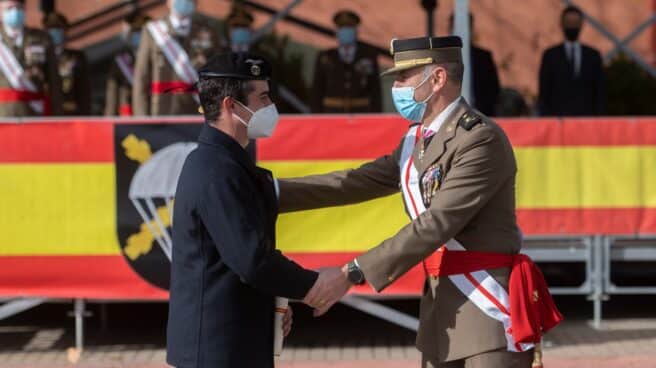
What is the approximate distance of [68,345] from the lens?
7742mm

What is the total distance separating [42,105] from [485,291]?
5.68m

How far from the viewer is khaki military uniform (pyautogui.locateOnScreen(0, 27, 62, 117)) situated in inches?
343

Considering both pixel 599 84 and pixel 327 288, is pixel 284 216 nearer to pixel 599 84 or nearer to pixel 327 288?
pixel 327 288

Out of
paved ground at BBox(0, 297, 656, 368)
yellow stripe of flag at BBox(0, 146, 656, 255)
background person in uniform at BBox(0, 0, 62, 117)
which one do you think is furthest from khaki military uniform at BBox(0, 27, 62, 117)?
yellow stripe of flag at BBox(0, 146, 656, 255)

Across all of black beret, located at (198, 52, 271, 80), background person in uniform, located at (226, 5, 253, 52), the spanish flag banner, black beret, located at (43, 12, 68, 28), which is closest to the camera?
black beret, located at (198, 52, 271, 80)

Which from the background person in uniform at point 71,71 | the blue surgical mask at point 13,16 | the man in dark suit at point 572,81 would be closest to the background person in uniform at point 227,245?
the blue surgical mask at point 13,16

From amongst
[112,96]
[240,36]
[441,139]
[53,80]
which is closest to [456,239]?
[441,139]

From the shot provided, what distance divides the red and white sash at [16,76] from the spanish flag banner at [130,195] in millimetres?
1652

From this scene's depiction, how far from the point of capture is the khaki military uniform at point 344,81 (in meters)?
10.1

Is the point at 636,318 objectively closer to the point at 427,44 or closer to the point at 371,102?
the point at 371,102

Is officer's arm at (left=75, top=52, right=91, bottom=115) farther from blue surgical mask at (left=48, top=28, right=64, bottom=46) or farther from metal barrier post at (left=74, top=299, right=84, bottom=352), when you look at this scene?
metal barrier post at (left=74, top=299, right=84, bottom=352)

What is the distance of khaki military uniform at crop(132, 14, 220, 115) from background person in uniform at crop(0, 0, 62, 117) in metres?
0.71

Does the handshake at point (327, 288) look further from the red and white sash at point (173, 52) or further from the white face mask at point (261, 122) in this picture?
the red and white sash at point (173, 52)

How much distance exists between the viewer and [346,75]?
397 inches
